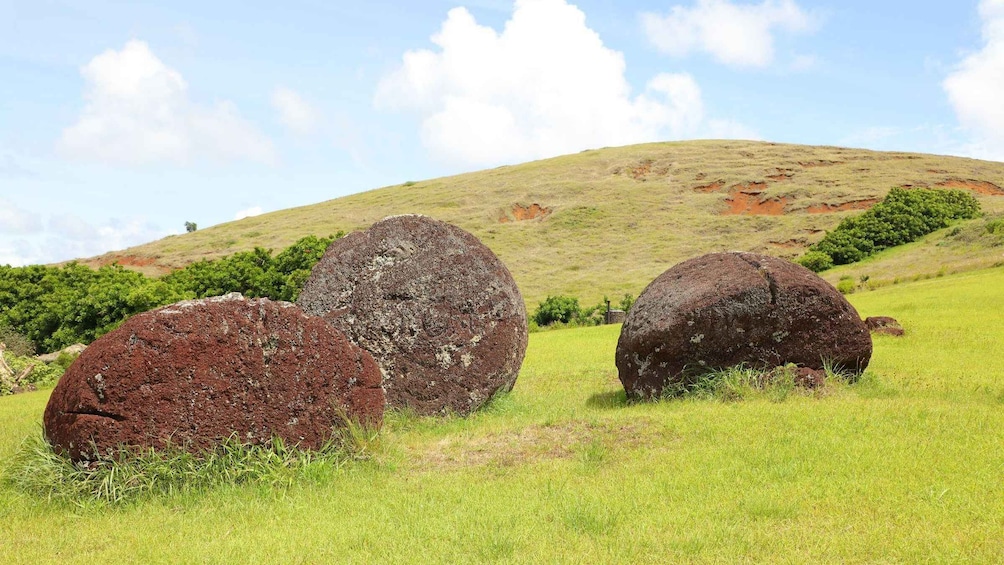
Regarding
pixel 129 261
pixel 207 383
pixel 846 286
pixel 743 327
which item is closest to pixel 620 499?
pixel 207 383

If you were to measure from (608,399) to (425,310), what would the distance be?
3.61m

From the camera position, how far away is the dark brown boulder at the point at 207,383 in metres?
7.76

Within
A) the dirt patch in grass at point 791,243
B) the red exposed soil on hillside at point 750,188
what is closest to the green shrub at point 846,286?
the dirt patch in grass at point 791,243

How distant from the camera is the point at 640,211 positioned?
7244 centimetres

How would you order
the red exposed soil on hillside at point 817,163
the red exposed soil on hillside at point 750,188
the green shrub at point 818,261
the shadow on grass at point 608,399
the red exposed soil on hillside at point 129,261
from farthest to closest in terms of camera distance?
the red exposed soil on hillside at point 817,163
the red exposed soil on hillside at point 750,188
the red exposed soil on hillside at point 129,261
the green shrub at point 818,261
the shadow on grass at point 608,399

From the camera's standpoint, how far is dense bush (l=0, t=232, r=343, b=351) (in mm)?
29078

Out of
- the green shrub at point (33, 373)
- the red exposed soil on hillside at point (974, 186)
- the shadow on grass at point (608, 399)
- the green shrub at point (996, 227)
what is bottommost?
the shadow on grass at point (608, 399)

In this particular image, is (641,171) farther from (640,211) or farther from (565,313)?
(565,313)

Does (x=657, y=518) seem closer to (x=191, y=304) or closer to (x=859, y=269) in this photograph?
(x=191, y=304)

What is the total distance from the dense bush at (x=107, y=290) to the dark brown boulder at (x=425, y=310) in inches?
728

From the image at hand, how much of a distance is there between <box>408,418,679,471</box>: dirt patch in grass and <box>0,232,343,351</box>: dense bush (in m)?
21.8

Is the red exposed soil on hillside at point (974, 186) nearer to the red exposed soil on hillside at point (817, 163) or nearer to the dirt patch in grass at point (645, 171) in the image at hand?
the red exposed soil on hillside at point (817, 163)

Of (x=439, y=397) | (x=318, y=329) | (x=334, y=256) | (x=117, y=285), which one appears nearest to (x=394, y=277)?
(x=334, y=256)

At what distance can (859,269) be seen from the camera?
1677 inches
